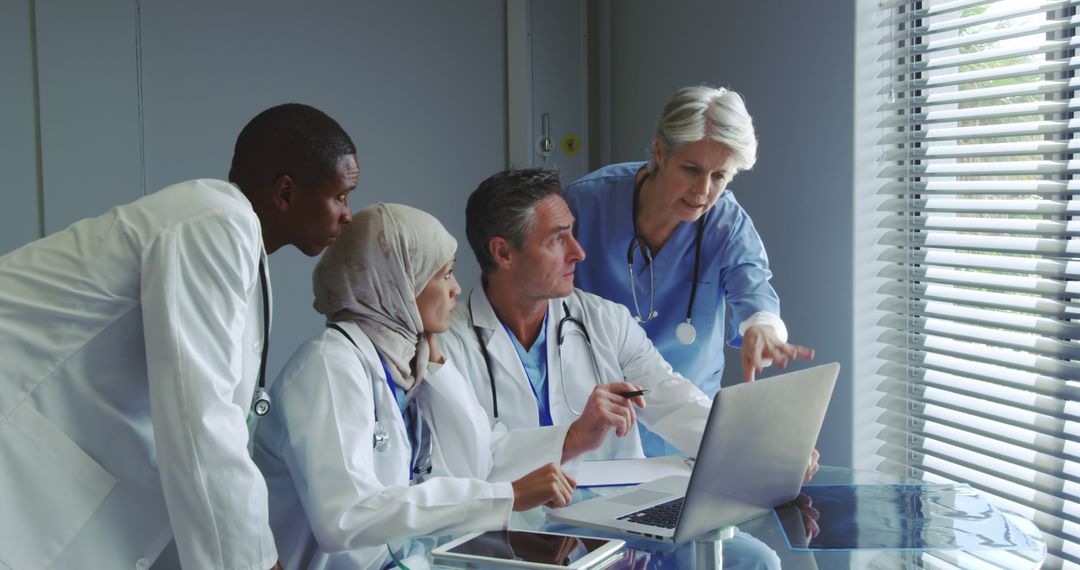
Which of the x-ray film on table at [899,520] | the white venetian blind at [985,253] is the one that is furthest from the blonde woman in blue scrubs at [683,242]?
the x-ray film on table at [899,520]

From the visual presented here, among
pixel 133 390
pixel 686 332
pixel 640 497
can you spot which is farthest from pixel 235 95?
pixel 640 497

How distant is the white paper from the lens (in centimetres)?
186

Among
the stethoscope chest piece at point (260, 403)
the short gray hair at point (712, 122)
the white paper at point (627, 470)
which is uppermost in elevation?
the short gray hair at point (712, 122)

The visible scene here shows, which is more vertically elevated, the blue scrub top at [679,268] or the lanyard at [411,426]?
the blue scrub top at [679,268]

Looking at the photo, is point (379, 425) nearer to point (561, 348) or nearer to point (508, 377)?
point (508, 377)

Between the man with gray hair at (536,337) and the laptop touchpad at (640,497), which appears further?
the man with gray hair at (536,337)

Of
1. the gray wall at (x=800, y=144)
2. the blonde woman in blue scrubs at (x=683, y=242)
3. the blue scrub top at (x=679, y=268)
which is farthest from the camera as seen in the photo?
the gray wall at (x=800, y=144)

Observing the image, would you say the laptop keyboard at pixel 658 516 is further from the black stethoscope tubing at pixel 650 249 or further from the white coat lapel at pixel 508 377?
the black stethoscope tubing at pixel 650 249

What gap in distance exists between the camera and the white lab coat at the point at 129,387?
1.37 m

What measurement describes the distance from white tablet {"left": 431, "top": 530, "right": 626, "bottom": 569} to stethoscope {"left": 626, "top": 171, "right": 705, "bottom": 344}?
114 cm

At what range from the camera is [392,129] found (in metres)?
3.67

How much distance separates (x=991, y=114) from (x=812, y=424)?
3.95ft

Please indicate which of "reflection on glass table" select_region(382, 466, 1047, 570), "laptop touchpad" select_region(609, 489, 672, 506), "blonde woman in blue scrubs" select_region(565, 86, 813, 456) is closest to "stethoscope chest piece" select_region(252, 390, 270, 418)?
"reflection on glass table" select_region(382, 466, 1047, 570)

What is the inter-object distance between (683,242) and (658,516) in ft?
3.59
